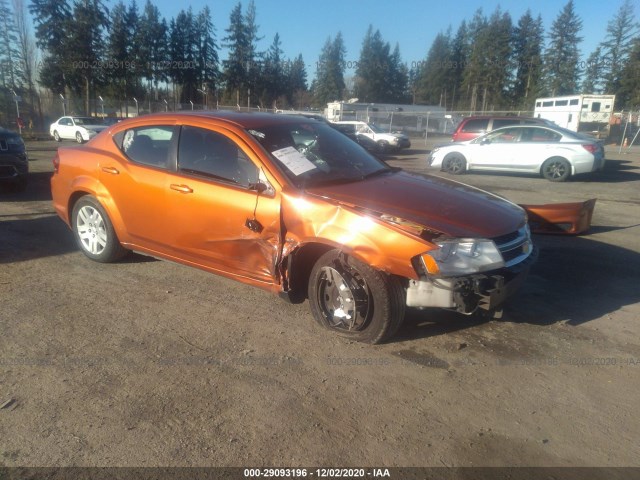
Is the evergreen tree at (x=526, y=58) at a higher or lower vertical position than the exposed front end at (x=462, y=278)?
higher

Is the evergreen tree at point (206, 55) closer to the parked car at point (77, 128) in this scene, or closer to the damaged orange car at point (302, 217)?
the parked car at point (77, 128)

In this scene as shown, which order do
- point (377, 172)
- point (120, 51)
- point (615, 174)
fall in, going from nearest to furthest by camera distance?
point (377, 172) < point (615, 174) < point (120, 51)

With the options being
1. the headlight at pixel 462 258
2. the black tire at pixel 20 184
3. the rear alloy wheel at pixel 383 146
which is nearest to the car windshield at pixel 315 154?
the headlight at pixel 462 258

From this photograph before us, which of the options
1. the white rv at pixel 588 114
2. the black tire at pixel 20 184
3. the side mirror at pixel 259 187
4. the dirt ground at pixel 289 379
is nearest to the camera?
the dirt ground at pixel 289 379

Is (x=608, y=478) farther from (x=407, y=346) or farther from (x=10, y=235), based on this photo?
(x=10, y=235)

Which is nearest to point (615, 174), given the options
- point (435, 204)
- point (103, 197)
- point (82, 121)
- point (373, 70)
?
point (435, 204)

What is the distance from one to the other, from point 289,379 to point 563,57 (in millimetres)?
70645

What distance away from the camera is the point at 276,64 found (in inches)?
2763

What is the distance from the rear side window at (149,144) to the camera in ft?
14.1

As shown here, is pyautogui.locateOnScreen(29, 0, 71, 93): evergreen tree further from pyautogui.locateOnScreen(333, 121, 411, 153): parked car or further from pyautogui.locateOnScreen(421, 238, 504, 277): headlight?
pyautogui.locateOnScreen(421, 238, 504, 277): headlight

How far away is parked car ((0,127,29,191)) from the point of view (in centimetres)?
841

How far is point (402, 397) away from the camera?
2838 mm

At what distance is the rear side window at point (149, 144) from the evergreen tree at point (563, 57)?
64.4m

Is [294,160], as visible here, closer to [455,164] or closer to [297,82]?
[455,164]
